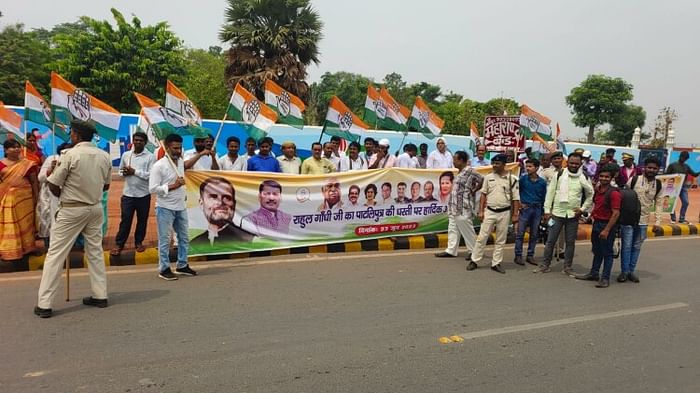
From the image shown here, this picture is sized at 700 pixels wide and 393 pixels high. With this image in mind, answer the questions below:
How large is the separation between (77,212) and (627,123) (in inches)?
2276

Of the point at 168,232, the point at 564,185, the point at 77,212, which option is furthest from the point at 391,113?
the point at 77,212

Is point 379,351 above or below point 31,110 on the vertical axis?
below

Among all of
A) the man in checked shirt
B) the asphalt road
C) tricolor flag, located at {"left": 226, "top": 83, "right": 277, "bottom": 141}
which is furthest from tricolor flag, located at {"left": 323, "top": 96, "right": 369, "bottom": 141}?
the asphalt road

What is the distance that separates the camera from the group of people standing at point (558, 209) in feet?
21.0

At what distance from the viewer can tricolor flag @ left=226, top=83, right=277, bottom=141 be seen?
25.8ft

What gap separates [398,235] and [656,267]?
13.3ft

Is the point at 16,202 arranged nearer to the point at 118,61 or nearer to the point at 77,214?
the point at 77,214

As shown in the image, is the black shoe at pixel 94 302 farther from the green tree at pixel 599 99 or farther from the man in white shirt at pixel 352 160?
the green tree at pixel 599 99

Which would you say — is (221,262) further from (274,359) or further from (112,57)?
(112,57)

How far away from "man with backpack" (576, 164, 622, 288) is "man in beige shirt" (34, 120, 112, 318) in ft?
19.3

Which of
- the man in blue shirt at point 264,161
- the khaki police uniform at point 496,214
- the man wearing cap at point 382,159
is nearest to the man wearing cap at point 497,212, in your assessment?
the khaki police uniform at point 496,214

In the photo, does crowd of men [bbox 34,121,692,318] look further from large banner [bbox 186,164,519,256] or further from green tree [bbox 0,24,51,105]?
green tree [bbox 0,24,51,105]

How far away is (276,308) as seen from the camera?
4.96 meters

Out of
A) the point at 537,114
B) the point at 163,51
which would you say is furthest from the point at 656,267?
the point at 163,51
